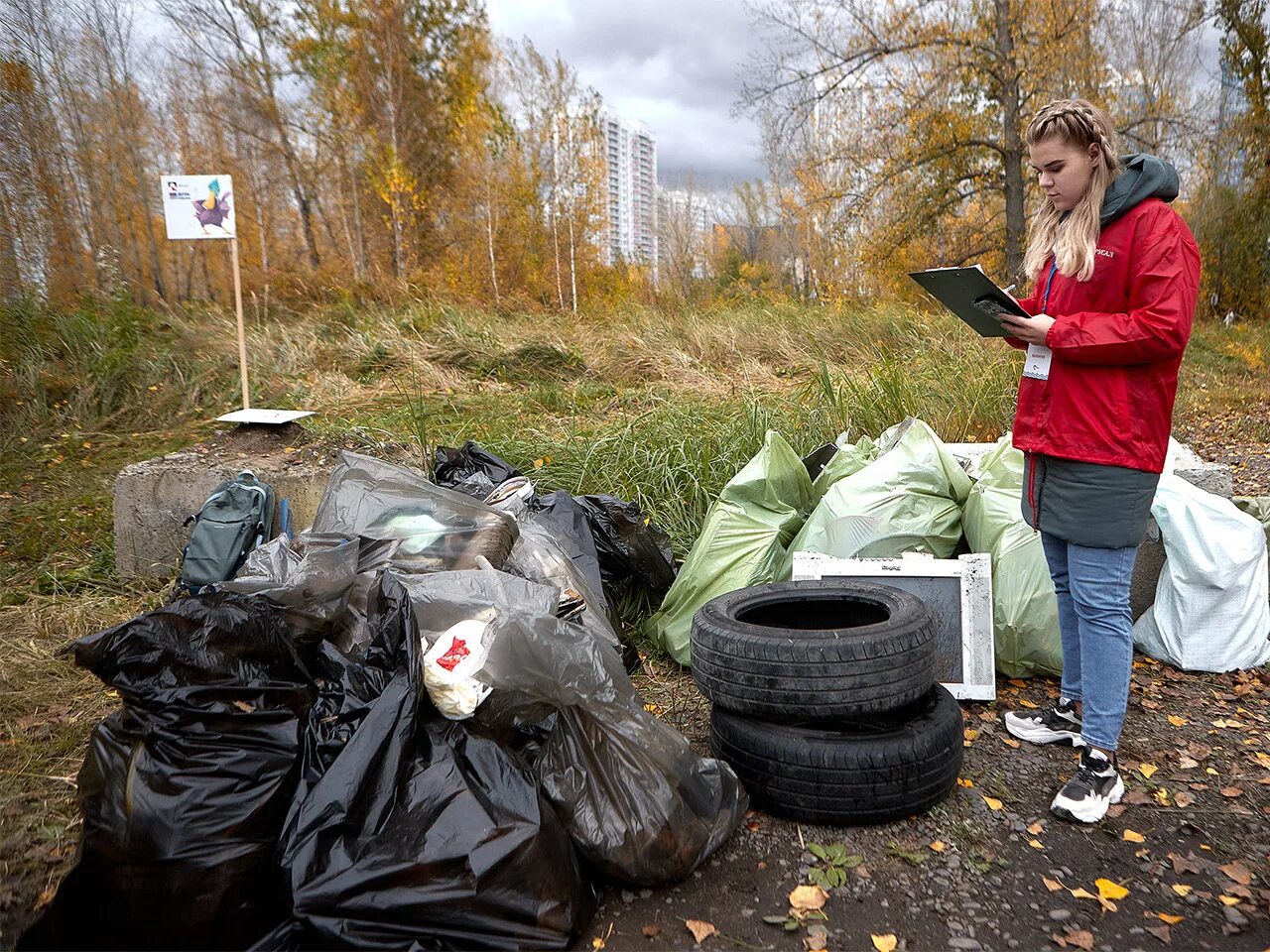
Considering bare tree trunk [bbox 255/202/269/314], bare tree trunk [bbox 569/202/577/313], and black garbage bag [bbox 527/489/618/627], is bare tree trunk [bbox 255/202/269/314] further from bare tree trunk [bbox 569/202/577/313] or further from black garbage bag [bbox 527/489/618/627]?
black garbage bag [bbox 527/489/618/627]

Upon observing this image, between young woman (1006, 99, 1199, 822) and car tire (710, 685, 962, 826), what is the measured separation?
39 centimetres

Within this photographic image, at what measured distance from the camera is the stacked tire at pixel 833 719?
235 cm

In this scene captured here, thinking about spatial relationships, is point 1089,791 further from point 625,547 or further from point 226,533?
point 226,533

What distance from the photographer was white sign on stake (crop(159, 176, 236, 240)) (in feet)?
16.6

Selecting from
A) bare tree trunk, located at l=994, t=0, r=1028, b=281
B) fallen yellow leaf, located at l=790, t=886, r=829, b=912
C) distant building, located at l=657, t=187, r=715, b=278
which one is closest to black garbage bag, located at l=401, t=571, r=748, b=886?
fallen yellow leaf, located at l=790, t=886, r=829, b=912

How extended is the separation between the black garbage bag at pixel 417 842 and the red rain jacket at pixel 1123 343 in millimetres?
1704

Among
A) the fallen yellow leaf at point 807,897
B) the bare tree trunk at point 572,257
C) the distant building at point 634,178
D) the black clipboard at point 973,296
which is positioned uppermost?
the distant building at point 634,178

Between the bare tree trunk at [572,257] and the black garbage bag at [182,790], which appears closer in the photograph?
the black garbage bag at [182,790]

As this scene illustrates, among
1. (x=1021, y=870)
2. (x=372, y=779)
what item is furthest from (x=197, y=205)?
(x=1021, y=870)

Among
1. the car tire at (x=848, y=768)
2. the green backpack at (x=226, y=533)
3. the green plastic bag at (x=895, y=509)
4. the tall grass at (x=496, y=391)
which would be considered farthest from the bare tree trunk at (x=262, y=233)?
the car tire at (x=848, y=768)

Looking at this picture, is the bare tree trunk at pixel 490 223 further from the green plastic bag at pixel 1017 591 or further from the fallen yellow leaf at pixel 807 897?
the fallen yellow leaf at pixel 807 897

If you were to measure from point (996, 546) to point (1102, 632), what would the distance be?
38.8 inches

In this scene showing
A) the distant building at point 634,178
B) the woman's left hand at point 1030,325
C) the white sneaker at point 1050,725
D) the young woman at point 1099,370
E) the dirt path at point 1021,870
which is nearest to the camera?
the dirt path at point 1021,870

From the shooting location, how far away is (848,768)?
2344 millimetres
